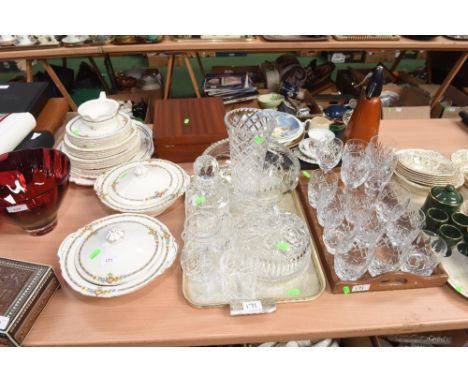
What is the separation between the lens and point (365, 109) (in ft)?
3.25

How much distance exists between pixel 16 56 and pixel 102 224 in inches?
58.4

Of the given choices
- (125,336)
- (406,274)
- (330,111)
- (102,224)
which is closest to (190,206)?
(102,224)

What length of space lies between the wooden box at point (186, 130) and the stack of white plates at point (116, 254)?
0.27m

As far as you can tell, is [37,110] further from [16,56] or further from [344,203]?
[344,203]

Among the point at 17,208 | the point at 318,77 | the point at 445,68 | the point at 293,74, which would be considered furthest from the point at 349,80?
the point at 17,208

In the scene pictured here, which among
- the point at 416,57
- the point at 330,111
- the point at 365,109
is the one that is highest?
the point at 365,109

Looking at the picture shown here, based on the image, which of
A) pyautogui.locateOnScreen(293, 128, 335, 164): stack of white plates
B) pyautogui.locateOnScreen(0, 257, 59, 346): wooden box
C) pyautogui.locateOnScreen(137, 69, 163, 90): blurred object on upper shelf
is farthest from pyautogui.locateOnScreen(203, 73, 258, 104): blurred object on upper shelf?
pyautogui.locateOnScreen(0, 257, 59, 346): wooden box

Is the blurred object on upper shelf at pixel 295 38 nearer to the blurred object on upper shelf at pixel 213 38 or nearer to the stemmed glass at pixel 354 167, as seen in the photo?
the blurred object on upper shelf at pixel 213 38

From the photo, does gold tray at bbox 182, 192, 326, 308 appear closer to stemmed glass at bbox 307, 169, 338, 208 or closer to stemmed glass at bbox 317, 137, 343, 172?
stemmed glass at bbox 307, 169, 338, 208

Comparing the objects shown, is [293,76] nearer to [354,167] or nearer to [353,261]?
[354,167]

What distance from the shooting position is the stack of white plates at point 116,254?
0.72 meters

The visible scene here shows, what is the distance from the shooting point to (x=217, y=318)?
70cm

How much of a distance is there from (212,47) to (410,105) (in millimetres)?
1236

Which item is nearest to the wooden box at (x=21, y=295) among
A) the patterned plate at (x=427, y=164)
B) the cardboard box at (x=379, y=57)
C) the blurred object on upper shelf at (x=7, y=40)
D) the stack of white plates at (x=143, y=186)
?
the stack of white plates at (x=143, y=186)
